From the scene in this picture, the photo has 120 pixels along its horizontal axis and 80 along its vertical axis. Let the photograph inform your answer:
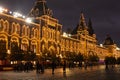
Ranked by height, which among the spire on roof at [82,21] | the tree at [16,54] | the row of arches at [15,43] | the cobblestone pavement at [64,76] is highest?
the spire on roof at [82,21]

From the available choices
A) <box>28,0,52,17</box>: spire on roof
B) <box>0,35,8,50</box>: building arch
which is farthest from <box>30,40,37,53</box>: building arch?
<box>0,35,8,50</box>: building arch

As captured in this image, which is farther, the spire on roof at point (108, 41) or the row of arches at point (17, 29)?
the spire on roof at point (108, 41)

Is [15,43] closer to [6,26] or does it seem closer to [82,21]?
[6,26]

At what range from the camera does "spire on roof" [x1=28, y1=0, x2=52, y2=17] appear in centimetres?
8744

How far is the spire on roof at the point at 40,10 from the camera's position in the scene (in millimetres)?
87438

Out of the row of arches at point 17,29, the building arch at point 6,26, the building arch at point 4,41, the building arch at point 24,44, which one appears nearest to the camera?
the building arch at point 4,41

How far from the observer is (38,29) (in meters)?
82.8

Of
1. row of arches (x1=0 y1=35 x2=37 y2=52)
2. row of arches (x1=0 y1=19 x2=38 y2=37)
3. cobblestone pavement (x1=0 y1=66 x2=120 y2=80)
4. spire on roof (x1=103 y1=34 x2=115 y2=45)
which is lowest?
cobblestone pavement (x1=0 y1=66 x2=120 y2=80)

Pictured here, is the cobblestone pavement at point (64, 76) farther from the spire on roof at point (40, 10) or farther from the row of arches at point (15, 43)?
the spire on roof at point (40, 10)

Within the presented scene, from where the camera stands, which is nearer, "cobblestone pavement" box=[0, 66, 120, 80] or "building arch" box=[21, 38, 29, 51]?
"cobblestone pavement" box=[0, 66, 120, 80]

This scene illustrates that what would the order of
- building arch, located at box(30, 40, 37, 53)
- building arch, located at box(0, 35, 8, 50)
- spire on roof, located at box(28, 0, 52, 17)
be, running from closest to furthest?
building arch, located at box(0, 35, 8, 50) < building arch, located at box(30, 40, 37, 53) < spire on roof, located at box(28, 0, 52, 17)

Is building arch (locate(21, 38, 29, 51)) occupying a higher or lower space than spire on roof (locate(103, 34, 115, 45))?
lower

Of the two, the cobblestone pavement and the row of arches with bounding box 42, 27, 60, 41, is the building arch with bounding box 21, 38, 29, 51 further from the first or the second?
the cobblestone pavement

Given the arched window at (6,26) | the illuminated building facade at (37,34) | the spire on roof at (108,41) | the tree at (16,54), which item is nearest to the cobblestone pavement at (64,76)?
the tree at (16,54)
